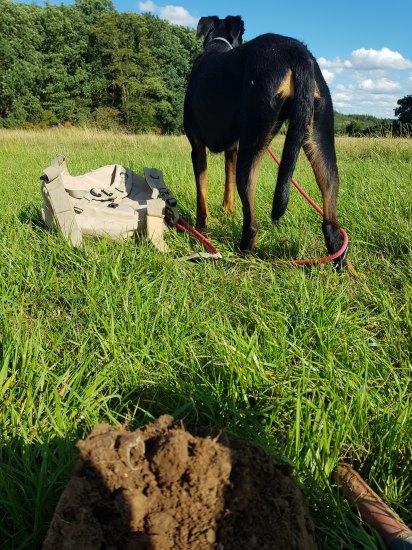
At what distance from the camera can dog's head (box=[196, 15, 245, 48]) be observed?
4.41 metres

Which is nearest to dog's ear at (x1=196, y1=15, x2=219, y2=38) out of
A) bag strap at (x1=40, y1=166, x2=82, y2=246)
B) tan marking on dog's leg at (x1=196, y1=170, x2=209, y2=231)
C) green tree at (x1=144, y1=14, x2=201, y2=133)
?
tan marking on dog's leg at (x1=196, y1=170, x2=209, y2=231)

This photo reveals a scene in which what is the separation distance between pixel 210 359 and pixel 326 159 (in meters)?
1.75

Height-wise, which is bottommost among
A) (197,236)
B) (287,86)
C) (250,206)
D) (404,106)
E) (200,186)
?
(197,236)

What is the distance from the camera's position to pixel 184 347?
1.76 meters

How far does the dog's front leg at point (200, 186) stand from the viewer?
3826 millimetres

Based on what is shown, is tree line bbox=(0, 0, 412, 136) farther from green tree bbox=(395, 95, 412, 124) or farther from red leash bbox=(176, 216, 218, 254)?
red leash bbox=(176, 216, 218, 254)

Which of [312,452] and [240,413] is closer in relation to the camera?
[312,452]

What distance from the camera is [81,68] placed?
35.3 metres

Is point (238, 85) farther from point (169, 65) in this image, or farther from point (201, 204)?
point (169, 65)

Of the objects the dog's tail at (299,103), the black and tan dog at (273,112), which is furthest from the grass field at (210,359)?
the dog's tail at (299,103)

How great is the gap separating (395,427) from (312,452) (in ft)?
1.00

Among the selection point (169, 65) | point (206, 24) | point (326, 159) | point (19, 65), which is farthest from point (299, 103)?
point (169, 65)

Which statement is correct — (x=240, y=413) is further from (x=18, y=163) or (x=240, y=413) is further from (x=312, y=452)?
(x=18, y=163)

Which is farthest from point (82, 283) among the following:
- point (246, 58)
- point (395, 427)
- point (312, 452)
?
point (246, 58)
